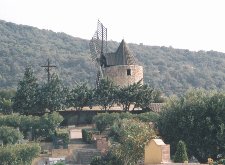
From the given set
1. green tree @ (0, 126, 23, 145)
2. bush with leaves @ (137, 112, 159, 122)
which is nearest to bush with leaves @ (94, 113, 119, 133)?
bush with leaves @ (137, 112, 159, 122)

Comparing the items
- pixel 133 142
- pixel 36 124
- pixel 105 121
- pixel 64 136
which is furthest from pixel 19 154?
pixel 105 121

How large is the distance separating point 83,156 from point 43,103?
10797 mm

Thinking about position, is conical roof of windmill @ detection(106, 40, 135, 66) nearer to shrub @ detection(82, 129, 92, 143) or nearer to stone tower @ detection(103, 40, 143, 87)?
stone tower @ detection(103, 40, 143, 87)

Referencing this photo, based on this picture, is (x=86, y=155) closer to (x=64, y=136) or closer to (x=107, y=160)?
(x=64, y=136)

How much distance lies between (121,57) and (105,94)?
9.47 metres

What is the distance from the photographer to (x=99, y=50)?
68.5 m

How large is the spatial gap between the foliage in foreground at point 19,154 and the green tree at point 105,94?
1339 centimetres

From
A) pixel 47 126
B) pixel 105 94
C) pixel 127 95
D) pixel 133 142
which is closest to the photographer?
pixel 133 142

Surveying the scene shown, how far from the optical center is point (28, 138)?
51250mm

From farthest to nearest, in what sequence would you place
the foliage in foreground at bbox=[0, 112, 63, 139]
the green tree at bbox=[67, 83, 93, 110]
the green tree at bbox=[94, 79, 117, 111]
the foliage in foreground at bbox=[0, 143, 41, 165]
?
1. the green tree at bbox=[67, 83, 93, 110]
2. the green tree at bbox=[94, 79, 117, 111]
3. the foliage in foreground at bbox=[0, 112, 63, 139]
4. the foliage in foreground at bbox=[0, 143, 41, 165]

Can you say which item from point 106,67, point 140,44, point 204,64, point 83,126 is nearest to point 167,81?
point 204,64

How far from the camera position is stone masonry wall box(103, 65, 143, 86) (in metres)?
62.8

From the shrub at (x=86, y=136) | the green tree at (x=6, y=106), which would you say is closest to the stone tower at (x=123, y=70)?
the green tree at (x=6, y=106)

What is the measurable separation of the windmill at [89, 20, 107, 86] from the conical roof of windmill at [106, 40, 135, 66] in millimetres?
573
